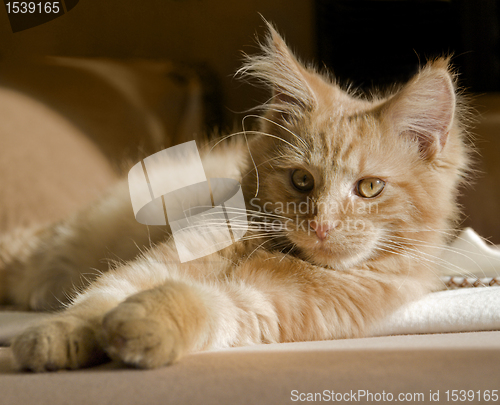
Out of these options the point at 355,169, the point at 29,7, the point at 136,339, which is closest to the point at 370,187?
the point at 355,169

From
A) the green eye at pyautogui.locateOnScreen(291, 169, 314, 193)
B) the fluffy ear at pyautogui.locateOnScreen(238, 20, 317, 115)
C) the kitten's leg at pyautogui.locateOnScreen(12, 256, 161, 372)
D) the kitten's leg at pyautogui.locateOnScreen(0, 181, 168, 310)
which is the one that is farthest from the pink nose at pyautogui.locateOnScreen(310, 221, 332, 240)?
the kitten's leg at pyautogui.locateOnScreen(0, 181, 168, 310)

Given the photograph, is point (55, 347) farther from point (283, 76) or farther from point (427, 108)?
point (427, 108)

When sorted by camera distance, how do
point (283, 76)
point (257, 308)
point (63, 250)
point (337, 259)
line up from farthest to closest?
point (63, 250) < point (283, 76) < point (337, 259) < point (257, 308)

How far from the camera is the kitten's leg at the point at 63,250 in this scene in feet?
4.38

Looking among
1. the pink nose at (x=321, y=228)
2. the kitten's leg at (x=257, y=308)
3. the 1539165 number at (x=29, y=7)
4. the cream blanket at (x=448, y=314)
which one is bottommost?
the cream blanket at (x=448, y=314)

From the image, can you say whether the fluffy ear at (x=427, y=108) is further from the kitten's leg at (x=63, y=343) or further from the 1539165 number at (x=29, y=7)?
the 1539165 number at (x=29, y=7)

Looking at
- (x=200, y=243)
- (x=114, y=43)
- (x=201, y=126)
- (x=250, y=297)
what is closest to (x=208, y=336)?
(x=250, y=297)

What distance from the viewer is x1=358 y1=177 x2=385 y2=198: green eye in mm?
990

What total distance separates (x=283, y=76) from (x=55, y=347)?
2.71 ft

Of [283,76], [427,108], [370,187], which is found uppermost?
[283,76]

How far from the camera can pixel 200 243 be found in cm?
100

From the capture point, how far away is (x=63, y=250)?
1.44 m

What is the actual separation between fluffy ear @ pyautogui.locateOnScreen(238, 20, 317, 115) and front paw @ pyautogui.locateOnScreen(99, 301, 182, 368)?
2.30ft

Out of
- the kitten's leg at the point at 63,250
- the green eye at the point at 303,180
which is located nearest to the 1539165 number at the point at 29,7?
the kitten's leg at the point at 63,250
